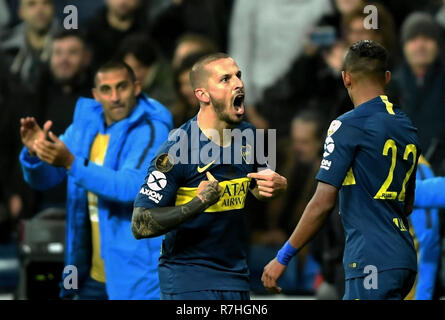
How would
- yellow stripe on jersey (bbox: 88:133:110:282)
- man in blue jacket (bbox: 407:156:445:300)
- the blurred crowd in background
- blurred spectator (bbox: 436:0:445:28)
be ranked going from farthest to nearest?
blurred spectator (bbox: 436:0:445:28), the blurred crowd in background, yellow stripe on jersey (bbox: 88:133:110:282), man in blue jacket (bbox: 407:156:445:300)

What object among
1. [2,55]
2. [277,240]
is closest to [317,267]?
[277,240]

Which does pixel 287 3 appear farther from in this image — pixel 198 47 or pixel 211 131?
pixel 211 131

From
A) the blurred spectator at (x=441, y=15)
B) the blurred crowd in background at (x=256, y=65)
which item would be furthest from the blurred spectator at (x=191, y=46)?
the blurred spectator at (x=441, y=15)

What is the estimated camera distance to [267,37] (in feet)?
34.0

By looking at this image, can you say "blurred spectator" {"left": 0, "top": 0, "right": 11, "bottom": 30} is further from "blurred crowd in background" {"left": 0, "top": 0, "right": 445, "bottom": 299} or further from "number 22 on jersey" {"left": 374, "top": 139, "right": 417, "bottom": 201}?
"number 22 on jersey" {"left": 374, "top": 139, "right": 417, "bottom": 201}

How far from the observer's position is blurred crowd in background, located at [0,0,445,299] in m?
9.70

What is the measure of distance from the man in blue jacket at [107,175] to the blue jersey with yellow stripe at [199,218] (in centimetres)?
115

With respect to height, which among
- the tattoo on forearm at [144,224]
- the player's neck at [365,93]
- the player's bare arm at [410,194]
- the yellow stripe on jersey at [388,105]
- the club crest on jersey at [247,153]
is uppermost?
the player's neck at [365,93]

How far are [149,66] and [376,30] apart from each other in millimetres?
1989

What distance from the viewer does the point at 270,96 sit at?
34.0ft

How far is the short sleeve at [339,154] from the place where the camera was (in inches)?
226

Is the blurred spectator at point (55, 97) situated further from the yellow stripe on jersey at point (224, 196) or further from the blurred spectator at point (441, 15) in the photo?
the yellow stripe on jersey at point (224, 196)

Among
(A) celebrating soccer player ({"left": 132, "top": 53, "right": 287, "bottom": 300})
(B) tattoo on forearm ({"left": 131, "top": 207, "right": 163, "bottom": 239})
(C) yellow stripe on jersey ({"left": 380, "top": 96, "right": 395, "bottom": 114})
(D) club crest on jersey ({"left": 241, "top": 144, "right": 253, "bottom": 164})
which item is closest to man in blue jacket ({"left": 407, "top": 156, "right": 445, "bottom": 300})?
(C) yellow stripe on jersey ({"left": 380, "top": 96, "right": 395, "bottom": 114})

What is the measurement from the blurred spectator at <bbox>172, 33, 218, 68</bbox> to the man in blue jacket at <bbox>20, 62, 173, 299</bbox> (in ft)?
6.85
